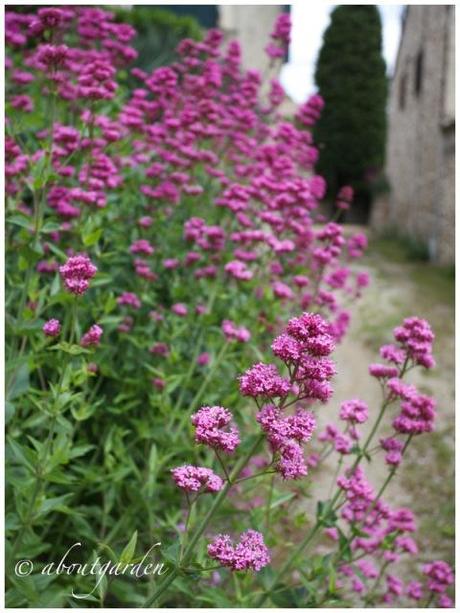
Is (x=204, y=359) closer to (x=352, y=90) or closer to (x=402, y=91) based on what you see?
(x=402, y=91)

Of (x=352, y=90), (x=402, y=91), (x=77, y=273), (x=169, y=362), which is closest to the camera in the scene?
(x=77, y=273)

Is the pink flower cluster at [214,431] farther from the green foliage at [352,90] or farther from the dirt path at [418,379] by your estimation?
the green foliage at [352,90]

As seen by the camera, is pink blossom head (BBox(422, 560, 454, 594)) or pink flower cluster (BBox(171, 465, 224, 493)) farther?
pink blossom head (BBox(422, 560, 454, 594))

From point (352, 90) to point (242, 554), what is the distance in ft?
63.4

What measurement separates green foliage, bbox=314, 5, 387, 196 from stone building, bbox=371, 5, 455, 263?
52 cm

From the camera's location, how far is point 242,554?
1.62 meters

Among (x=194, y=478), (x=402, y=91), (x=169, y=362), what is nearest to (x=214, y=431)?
(x=194, y=478)

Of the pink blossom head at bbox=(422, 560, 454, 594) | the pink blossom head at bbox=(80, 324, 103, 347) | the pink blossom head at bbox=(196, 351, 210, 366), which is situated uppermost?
the pink blossom head at bbox=(80, 324, 103, 347)

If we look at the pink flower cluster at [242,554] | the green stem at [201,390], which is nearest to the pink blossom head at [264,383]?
the pink flower cluster at [242,554]

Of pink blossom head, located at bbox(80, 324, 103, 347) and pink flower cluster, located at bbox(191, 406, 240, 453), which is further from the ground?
pink flower cluster, located at bbox(191, 406, 240, 453)

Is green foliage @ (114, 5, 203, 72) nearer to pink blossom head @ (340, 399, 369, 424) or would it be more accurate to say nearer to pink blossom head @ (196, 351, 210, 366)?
pink blossom head @ (196, 351, 210, 366)

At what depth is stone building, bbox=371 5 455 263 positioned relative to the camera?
1295 cm

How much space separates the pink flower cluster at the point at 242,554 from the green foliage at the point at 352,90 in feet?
60.5

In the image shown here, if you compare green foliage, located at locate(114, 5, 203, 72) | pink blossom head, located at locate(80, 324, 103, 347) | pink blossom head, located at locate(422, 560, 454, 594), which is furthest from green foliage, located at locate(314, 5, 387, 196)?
pink blossom head, located at locate(80, 324, 103, 347)
